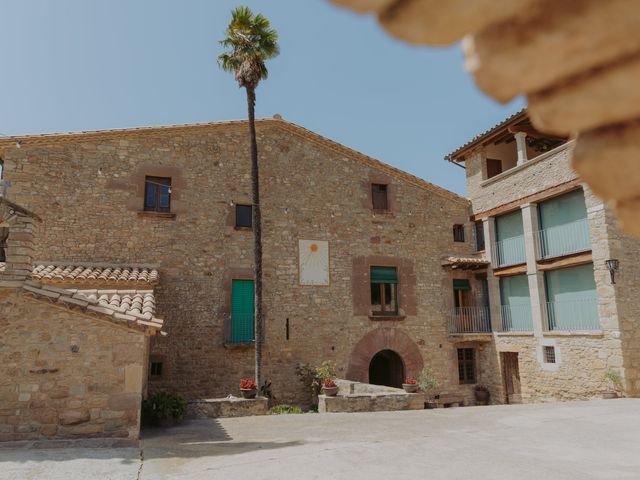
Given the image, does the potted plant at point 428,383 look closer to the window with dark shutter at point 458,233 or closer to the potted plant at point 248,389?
the window with dark shutter at point 458,233

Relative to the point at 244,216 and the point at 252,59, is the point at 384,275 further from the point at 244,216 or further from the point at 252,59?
the point at 252,59

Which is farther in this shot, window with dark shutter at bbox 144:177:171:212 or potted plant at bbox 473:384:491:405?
potted plant at bbox 473:384:491:405

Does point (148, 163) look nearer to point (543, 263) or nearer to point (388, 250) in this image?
point (388, 250)

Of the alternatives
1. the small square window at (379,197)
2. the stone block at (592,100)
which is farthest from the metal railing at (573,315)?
the stone block at (592,100)

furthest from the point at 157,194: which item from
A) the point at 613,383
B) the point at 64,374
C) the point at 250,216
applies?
the point at 613,383

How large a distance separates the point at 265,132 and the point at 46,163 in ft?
21.3

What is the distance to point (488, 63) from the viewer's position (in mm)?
1371

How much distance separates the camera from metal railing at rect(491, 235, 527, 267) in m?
16.2

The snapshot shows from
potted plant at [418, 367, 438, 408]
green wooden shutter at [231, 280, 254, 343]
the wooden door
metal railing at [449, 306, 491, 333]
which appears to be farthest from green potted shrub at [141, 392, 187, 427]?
the wooden door

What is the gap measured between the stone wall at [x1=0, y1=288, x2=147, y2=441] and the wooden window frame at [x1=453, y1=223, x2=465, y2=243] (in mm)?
13004

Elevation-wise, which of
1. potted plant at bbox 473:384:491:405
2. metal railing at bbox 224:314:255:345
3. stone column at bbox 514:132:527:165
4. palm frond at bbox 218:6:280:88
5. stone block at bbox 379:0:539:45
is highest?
palm frond at bbox 218:6:280:88

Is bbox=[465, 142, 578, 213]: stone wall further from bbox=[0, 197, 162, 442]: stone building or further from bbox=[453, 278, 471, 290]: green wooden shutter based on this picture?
bbox=[0, 197, 162, 442]: stone building

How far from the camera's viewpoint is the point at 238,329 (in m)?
14.2

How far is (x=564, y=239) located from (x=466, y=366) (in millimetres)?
5646
